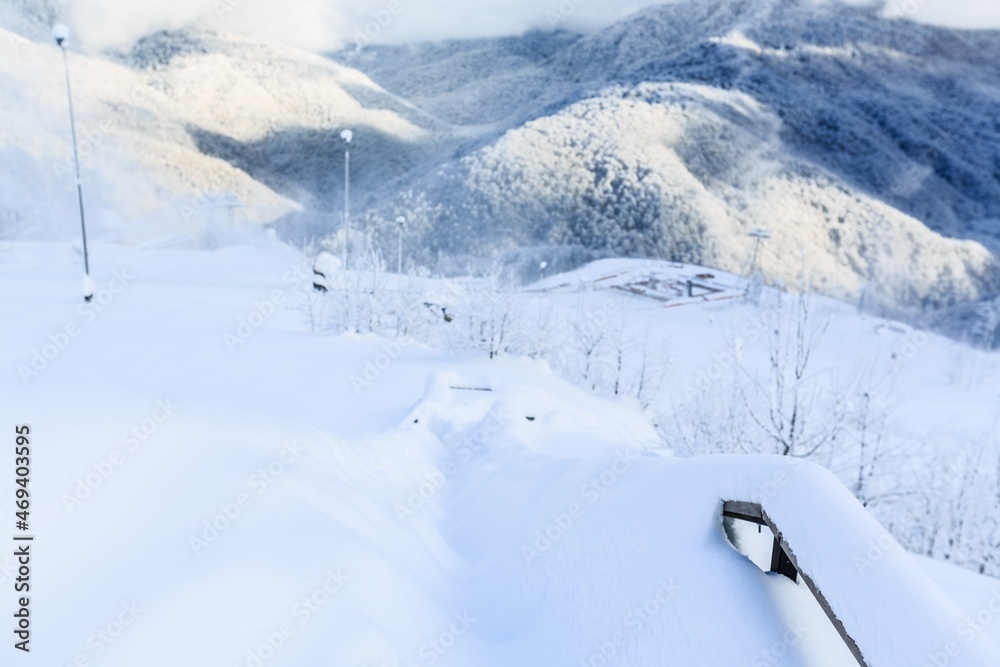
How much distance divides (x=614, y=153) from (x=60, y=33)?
60.8 m

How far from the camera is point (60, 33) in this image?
1195 cm

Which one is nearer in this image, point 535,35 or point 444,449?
point 444,449

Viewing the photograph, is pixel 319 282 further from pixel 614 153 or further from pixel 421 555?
pixel 614 153

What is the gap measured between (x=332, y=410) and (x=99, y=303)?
9589 millimetres

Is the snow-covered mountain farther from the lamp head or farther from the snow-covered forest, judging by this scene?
the lamp head

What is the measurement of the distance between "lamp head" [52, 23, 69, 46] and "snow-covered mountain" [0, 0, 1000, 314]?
32852 mm

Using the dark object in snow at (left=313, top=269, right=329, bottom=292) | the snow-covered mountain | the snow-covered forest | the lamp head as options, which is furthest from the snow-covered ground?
the snow-covered mountain

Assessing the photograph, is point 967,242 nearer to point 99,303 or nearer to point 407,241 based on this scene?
point 407,241

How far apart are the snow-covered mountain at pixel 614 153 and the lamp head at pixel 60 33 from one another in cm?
3285

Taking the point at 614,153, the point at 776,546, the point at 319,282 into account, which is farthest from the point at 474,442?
the point at 614,153

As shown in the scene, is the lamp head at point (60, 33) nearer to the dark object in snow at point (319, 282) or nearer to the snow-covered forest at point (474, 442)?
the snow-covered forest at point (474, 442)

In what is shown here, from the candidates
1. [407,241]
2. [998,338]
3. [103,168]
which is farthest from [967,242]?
[103,168]

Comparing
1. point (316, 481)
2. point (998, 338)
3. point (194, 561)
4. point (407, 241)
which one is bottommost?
point (998, 338)

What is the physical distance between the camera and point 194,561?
2.70 m
